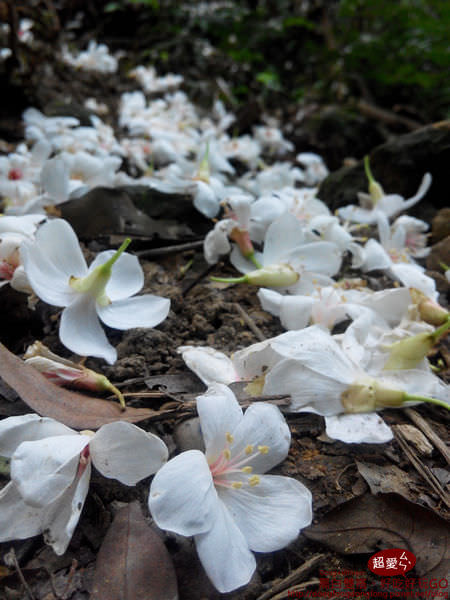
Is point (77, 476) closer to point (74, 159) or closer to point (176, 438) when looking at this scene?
point (176, 438)

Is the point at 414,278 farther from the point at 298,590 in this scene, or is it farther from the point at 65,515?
the point at 65,515

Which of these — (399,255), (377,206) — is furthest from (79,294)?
(377,206)

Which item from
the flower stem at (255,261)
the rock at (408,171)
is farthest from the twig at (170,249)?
the rock at (408,171)

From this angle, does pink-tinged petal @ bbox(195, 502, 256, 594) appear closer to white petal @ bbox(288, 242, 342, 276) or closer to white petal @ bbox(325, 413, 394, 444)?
white petal @ bbox(325, 413, 394, 444)

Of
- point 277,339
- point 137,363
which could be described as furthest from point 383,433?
point 137,363

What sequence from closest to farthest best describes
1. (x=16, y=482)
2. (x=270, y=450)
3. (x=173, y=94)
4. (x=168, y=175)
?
(x=16, y=482) → (x=270, y=450) → (x=168, y=175) → (x=173, y=94)

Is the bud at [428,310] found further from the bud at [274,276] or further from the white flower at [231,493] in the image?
the white flower at [231,493]

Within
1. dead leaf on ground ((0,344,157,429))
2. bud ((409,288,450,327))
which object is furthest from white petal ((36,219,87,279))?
bud ((409,288,450,327))
